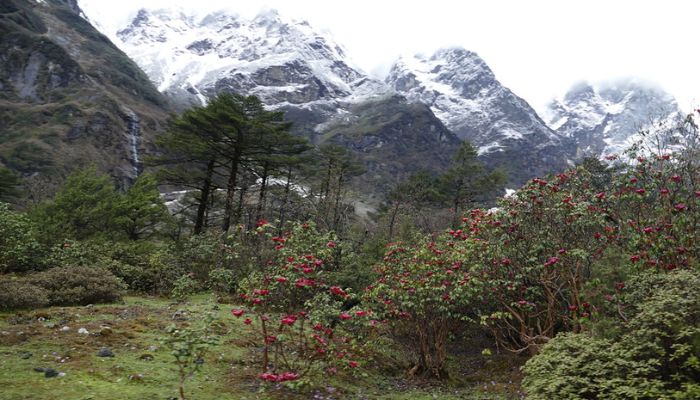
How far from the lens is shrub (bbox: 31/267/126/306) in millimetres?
11555

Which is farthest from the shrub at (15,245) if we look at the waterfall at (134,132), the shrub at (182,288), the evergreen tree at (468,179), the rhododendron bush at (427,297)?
the waterfall at (134,132)

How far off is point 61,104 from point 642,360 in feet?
400

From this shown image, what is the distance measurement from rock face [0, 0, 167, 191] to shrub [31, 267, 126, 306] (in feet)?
241

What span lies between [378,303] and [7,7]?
155263 millimetres

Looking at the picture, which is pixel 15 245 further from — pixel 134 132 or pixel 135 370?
pixel 134 132

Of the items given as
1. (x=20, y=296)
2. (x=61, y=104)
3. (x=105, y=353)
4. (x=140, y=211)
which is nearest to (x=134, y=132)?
(x=61, y=104)

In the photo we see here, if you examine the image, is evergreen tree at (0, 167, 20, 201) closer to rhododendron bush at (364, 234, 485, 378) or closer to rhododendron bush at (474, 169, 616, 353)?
rhododendron bush at (364, 234, 485, 378)

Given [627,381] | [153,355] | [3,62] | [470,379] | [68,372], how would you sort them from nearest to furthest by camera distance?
[627,381]
[68,372]
[153,355]
[470,379]
[3,62]

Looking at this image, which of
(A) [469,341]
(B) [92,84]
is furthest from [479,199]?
(B) [92,84]

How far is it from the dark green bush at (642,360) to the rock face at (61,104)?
280 ft

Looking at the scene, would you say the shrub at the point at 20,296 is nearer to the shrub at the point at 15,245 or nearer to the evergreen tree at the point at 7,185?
the shrub at the point at 15,245

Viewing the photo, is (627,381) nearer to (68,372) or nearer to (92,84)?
(68,372)

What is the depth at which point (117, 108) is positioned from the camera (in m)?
109

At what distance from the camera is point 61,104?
101875 mm
